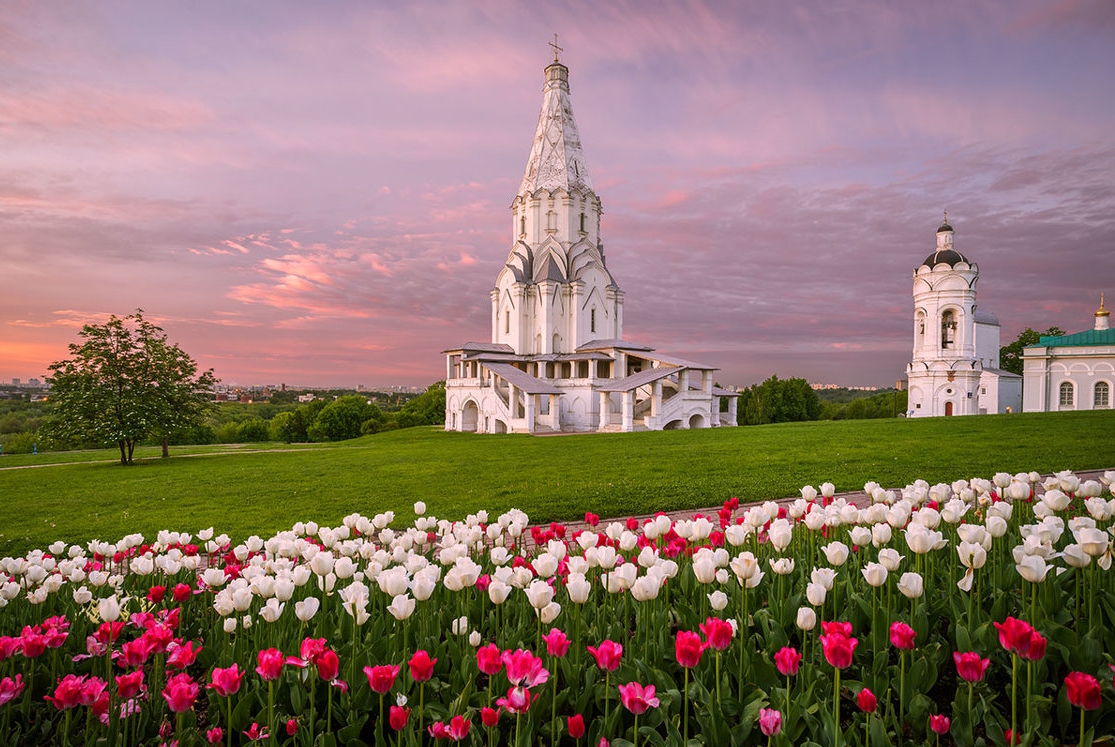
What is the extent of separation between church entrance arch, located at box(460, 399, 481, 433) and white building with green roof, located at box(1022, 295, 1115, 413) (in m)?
40.1

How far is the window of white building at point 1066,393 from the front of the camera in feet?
142

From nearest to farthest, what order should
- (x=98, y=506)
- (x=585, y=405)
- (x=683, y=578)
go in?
(x=683, y=578) < (x=98, y=506) < (x=585, y=405)

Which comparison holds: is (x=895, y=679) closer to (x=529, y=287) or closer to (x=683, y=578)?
(x=683, y=578)

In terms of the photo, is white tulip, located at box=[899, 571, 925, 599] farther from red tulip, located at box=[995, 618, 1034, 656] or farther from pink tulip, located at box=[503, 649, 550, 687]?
pink tulip, located at box=[503, 649, 550, 687]

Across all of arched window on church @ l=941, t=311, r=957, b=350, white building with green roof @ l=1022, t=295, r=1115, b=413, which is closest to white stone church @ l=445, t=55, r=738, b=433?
arched window on church @ l=941, t=311, r=957, b=350

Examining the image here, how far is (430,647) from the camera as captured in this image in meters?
3.36

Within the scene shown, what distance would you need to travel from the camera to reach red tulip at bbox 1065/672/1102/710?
206 centimetres

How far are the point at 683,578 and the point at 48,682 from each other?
3890 mm

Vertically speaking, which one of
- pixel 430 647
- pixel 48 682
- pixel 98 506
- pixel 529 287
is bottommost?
pixel 98 506

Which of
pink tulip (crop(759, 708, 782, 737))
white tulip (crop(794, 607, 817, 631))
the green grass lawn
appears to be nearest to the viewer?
pink tulip (crop(759, 708, 782, 737))

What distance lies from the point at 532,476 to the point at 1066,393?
154 feet

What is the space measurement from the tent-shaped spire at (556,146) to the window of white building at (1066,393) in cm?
3761

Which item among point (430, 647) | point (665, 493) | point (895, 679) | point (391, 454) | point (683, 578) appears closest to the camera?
point (895, 679)

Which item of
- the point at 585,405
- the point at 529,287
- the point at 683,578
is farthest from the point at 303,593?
the point at 529,287
